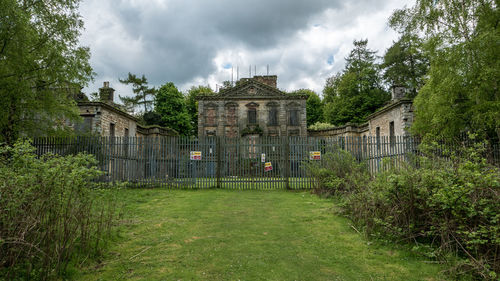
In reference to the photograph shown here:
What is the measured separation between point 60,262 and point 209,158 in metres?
9.75

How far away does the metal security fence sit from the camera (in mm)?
12859

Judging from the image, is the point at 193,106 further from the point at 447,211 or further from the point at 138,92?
the point at 447,211

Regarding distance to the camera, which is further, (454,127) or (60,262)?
(454,127)

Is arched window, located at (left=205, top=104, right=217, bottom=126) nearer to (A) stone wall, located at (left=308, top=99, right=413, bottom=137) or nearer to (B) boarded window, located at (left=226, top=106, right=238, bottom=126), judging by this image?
(B) boarded window, located at (left=226, top=106, right=238, bottom=126)

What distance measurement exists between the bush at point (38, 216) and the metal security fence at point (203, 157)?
890 cm

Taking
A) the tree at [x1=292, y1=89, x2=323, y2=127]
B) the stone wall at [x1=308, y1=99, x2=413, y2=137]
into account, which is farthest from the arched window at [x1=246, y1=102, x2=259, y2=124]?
Result: the tree at [x1=292, y1=89, x2=323, y2=127]

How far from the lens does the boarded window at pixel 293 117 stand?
35875 mm

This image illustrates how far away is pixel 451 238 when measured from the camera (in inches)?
170

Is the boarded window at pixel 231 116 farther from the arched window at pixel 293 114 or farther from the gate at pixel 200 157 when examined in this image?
the gate at pixel 200 157

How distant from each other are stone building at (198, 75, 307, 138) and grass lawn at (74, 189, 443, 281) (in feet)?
92.9

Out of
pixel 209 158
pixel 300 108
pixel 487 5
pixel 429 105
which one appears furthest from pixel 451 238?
pixel 300 108

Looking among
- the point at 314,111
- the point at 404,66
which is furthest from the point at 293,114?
the point at 314,111

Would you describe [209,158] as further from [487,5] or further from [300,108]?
[300,108]

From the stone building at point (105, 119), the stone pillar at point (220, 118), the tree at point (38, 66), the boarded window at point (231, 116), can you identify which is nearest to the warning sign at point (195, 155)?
the tree at point (38, 66)
